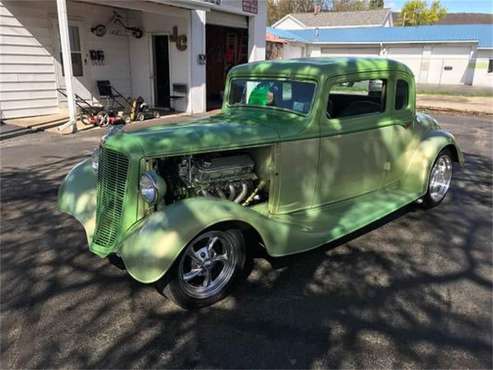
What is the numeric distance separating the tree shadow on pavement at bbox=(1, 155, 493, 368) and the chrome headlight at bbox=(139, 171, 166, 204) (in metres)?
0.84

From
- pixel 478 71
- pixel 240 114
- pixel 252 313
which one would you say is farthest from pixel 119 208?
pixel 478 71

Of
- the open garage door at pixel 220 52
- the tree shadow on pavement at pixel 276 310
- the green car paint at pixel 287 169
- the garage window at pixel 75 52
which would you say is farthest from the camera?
the open garage door at pixel 220 52

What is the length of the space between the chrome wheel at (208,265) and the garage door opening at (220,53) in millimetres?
12165

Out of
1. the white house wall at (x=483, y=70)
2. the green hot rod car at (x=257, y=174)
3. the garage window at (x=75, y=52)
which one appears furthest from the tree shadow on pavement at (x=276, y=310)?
the white house wall at (x=483, y=70)

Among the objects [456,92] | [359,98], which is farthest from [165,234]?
[456,92]

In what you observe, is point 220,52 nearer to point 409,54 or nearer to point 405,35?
point 409,54

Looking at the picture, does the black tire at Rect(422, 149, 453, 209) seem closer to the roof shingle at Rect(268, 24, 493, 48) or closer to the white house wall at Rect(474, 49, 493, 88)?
the roof shingle at Rect(268, 24, 493, 48)

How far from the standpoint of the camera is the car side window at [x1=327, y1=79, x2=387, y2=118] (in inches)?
163

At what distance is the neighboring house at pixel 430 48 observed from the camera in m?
30.6

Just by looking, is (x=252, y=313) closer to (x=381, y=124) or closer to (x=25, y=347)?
(x=25, y=347)

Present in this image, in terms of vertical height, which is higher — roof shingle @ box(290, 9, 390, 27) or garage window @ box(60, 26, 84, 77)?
roof shingle @ box(290, 9, 390, 27)

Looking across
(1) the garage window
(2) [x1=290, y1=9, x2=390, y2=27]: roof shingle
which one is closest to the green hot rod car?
(1) the garage window

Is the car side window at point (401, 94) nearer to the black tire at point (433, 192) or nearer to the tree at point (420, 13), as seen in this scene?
the black tire at point (433, 192)

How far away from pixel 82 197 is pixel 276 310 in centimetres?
203
